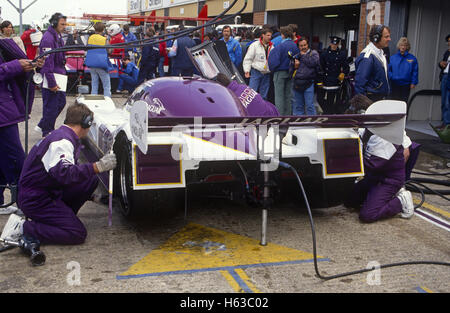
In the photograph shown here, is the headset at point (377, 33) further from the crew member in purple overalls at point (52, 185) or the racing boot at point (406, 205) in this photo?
the crew member in purple overalls at point (52, 185)

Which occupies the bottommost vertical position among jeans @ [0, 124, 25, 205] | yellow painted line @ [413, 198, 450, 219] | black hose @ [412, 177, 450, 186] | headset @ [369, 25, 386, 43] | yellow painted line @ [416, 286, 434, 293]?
yellow painted line @ [413, 198, 450, 219]

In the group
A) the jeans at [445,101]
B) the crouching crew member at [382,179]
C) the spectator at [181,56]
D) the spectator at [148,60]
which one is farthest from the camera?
the spectator at [148,60]

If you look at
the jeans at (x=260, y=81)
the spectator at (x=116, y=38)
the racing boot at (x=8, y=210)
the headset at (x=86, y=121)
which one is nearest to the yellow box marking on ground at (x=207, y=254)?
the headset at (x=86, y=121)

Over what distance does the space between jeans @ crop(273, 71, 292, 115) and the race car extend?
16.5 ft

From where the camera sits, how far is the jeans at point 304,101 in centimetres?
970

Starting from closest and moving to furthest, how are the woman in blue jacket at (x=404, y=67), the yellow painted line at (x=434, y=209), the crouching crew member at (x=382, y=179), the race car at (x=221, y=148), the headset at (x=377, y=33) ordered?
1. the race car at (x=221, y=148)
2. the crouching crew member at (x=382, y=179)
3. the yellow painted line at (x=434, y=209)
4. the headset at (x=377, y=33)
5. the woman in blue jacket at (x=404, y=67)

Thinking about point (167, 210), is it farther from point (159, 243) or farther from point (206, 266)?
point (206, 266)

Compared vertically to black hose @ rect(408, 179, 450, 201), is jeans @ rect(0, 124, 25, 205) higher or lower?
higher

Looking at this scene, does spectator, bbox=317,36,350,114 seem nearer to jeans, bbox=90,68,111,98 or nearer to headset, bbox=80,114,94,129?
jeans, bbox=90,68,111,98

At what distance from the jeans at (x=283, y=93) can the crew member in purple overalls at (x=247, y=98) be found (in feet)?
12.4

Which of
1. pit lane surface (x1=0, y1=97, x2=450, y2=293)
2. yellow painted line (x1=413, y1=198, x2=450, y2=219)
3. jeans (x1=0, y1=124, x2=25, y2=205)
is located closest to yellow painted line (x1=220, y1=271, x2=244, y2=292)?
pit lane surface (x1=0, y1=97, x2=450, y2=293)

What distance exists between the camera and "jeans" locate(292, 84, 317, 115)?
970 centimetres
